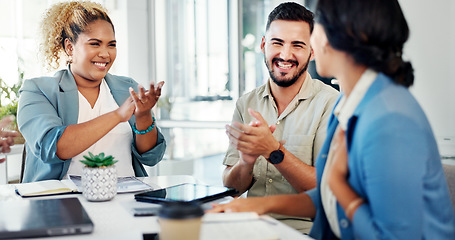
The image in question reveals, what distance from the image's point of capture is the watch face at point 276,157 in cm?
180

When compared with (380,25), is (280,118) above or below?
below

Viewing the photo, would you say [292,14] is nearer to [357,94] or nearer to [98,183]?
[357,94]

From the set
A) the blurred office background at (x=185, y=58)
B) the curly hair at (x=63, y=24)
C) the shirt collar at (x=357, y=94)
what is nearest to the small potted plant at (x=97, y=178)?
the shirt collar at (x=357, y=94)

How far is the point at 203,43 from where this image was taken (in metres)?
4.77

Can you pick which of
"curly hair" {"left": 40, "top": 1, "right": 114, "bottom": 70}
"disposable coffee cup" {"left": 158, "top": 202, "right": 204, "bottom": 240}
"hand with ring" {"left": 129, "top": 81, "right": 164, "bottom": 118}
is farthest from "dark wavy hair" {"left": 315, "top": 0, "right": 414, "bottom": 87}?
"curly hair" {"left": 40, "top": 1, "right": 114, "bottom": 70}

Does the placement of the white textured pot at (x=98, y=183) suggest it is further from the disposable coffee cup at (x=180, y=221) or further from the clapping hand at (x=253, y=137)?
the disposable coffee cup at (x=180, y=221)

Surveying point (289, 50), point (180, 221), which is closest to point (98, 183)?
point (180, 221)

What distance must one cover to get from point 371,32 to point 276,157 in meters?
0.79

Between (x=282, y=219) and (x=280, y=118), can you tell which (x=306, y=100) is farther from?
(x=282, y=219)

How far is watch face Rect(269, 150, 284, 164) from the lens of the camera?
5.90 ft

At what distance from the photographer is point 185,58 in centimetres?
487

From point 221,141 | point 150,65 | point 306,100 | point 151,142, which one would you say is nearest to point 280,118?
point 306,100

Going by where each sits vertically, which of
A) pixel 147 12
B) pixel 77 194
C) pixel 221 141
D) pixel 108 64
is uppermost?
pixel 147 12

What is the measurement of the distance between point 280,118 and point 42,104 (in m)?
1.05
